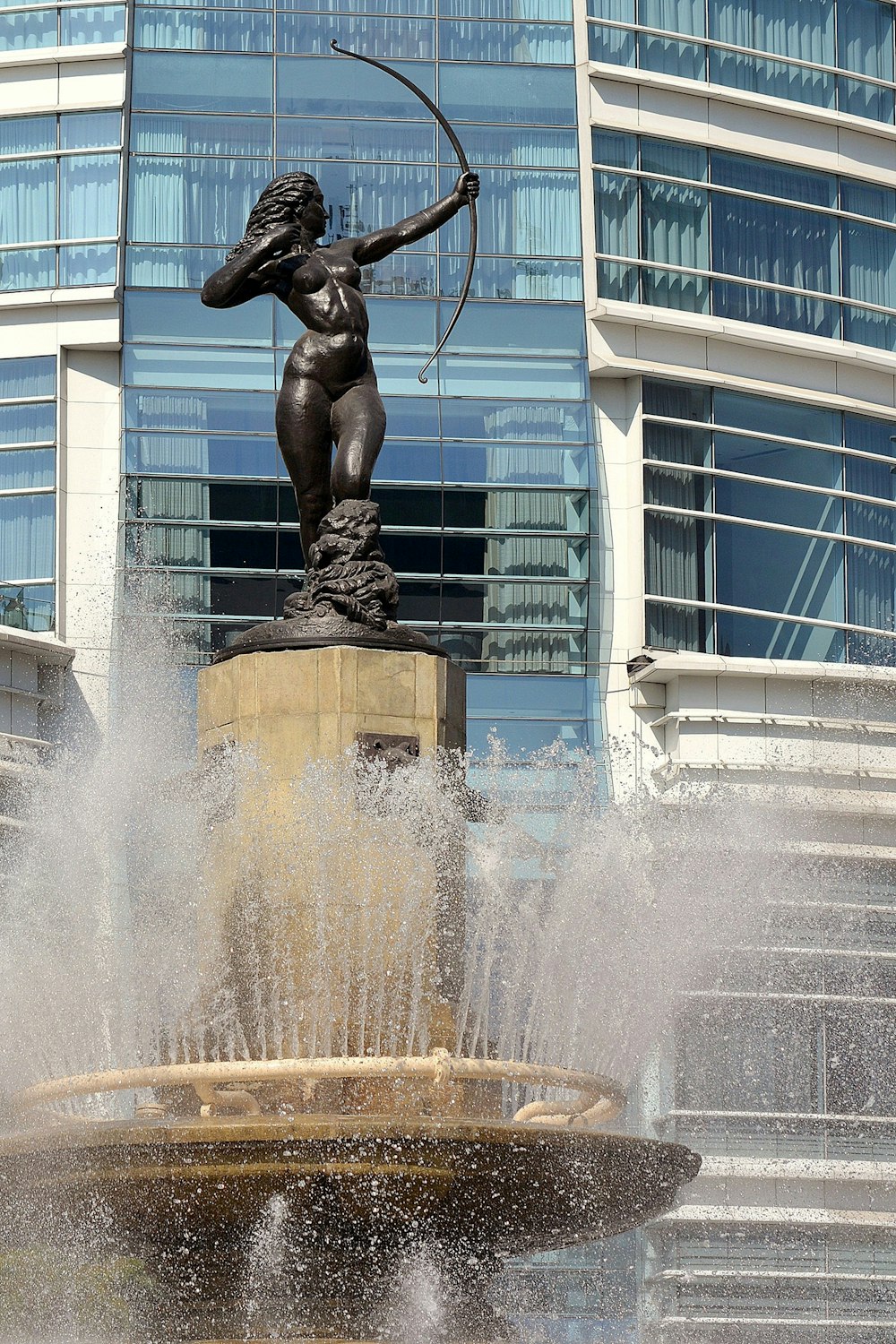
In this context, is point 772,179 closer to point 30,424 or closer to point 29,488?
point 30,424

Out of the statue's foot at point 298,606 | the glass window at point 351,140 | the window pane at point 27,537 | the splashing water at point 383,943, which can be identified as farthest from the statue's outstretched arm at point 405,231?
the glass window at point 351,140

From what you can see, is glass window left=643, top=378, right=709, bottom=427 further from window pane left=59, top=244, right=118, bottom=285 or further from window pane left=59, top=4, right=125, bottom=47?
window pane left=59, top=4, right=125, bottom=47

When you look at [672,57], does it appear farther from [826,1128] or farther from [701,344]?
[826,1128]

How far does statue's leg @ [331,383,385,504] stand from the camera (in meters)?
13.8

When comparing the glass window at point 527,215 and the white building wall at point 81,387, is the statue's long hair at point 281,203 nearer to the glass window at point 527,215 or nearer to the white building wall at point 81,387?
the white building wall at point 81,387

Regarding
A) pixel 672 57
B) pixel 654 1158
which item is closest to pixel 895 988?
pixel 672 57

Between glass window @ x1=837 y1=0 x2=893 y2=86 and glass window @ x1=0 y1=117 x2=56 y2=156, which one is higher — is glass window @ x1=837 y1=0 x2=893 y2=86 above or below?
above

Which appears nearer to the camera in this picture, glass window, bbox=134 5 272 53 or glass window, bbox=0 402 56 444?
glass window, bbox=0 402 56 444

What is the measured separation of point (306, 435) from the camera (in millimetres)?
14047

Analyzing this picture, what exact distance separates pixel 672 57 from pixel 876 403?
6.23 metres

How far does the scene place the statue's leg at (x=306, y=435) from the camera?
1404 cm

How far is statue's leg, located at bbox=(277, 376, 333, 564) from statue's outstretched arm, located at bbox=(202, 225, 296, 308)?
610 mm

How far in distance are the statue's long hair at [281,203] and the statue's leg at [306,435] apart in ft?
3.05

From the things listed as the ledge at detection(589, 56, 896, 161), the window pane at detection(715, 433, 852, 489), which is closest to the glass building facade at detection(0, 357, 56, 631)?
the ledge at detection(589, 56, 896, 161)
